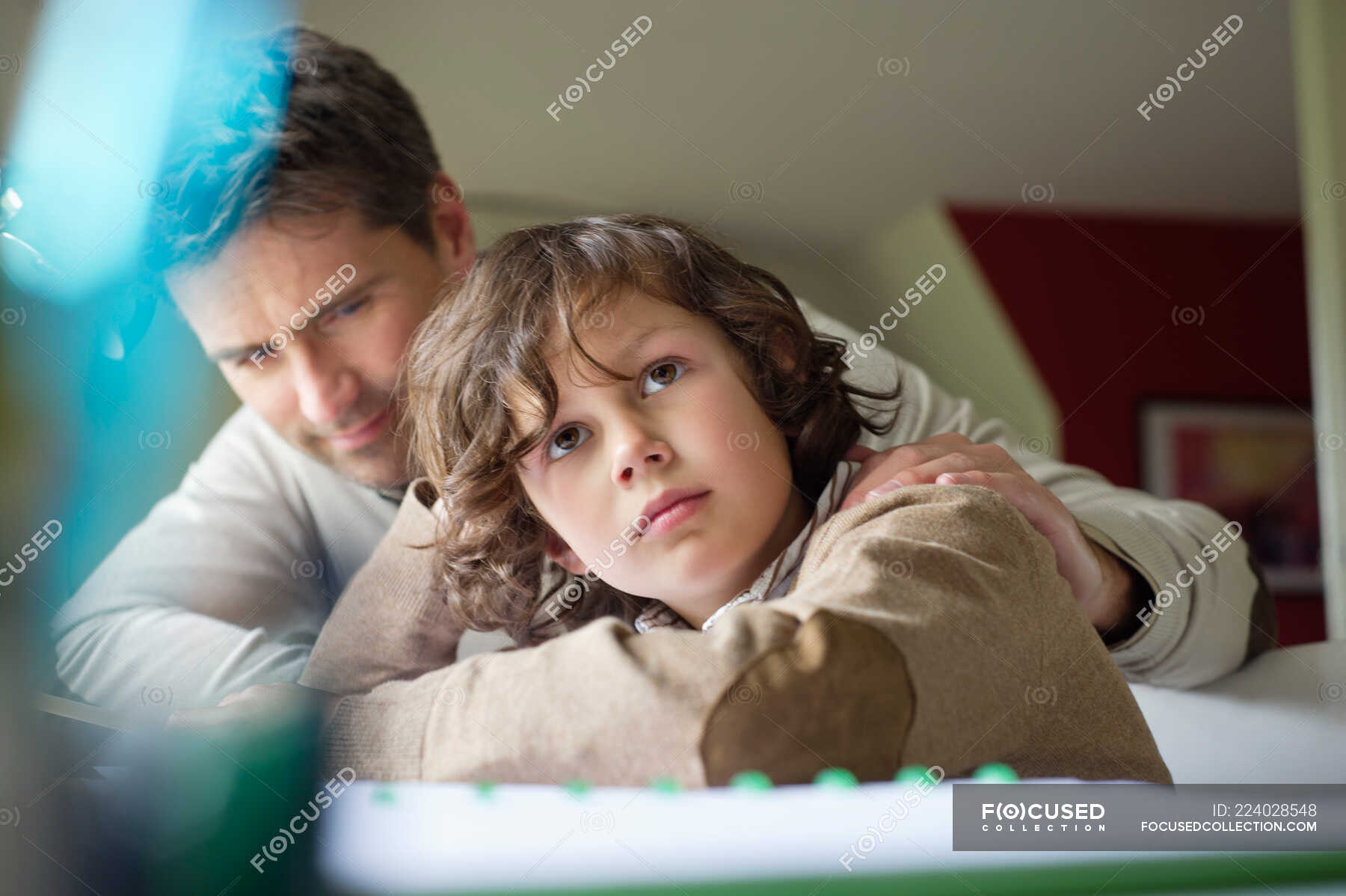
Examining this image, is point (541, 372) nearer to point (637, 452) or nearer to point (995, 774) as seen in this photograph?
point (637, 452)

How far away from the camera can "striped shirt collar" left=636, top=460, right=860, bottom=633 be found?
0.47 meters

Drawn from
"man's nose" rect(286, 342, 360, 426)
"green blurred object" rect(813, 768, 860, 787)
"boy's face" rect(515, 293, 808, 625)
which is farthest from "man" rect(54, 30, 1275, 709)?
"green blurred object" rect(813, 768, 860, 787)

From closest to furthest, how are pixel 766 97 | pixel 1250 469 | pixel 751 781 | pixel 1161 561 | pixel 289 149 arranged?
pixel 751 781
pixel 1161 561
pixel 289 149
pixel 766 97
pixel 1250 469

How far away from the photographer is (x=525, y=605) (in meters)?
0.58

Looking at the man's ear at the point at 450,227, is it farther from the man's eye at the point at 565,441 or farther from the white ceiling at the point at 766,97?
the man's eye at the point at 565,441

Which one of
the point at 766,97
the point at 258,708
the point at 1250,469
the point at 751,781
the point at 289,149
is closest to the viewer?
the point at 751,781

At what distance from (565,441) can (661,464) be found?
5cm

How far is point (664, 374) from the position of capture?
456 millimetres

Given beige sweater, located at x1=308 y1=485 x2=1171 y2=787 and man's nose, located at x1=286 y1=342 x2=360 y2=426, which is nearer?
beige sweater, located at x1=308 y1=485 x2=1171 y2=787

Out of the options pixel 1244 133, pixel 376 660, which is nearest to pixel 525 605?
pixel 376 660

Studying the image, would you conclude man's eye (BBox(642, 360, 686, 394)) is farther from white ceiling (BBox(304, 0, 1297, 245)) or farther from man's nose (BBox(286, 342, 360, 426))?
man's nose (BBox(286, 342, 360, 426))

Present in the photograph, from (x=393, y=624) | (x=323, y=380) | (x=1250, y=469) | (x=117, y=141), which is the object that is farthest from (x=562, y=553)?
(x=1250, y=469)

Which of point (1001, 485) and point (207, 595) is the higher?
point (1001, 485)

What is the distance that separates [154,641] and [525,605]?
9.0 inches
